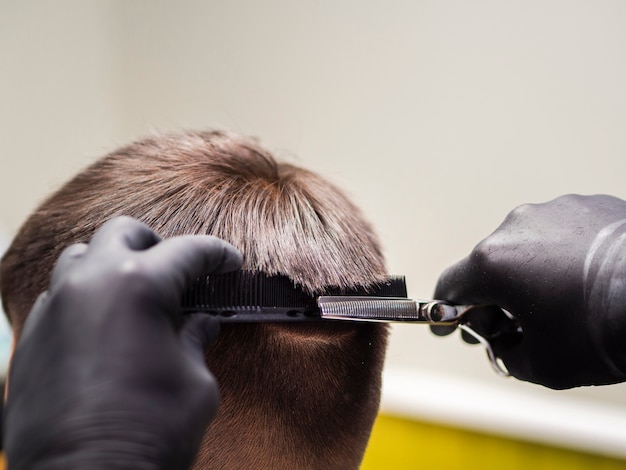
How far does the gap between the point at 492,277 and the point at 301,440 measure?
9.4 inches

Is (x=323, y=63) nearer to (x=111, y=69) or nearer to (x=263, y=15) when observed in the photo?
(x=263, y=15)

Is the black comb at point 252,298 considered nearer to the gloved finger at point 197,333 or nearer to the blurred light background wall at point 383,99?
the gloved finger at point 197,333

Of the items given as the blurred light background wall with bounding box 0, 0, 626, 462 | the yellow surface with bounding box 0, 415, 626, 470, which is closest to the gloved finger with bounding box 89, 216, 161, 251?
the blurred light background wall with bounding box 0, 0, 626, 462

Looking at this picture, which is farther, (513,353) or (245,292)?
(513,353)

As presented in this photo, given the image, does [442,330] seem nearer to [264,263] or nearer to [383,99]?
[264,263]

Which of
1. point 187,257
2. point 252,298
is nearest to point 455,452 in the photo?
point 252,298

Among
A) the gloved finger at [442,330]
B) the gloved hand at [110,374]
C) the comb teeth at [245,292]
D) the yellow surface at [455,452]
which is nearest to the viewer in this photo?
the gloved hand at [110,374]

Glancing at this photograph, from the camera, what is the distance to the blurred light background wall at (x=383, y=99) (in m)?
1.14

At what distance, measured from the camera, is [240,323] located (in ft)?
1.54

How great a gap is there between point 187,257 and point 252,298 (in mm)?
115

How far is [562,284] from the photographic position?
0.48m

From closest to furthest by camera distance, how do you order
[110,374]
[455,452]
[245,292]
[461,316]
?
[110,374] < [245,292] < [461,316] < [455,452]

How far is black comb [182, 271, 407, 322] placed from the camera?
432 mm

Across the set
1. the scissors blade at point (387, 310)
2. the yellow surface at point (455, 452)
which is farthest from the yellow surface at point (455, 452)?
the scissors blade at point (387, 310)
